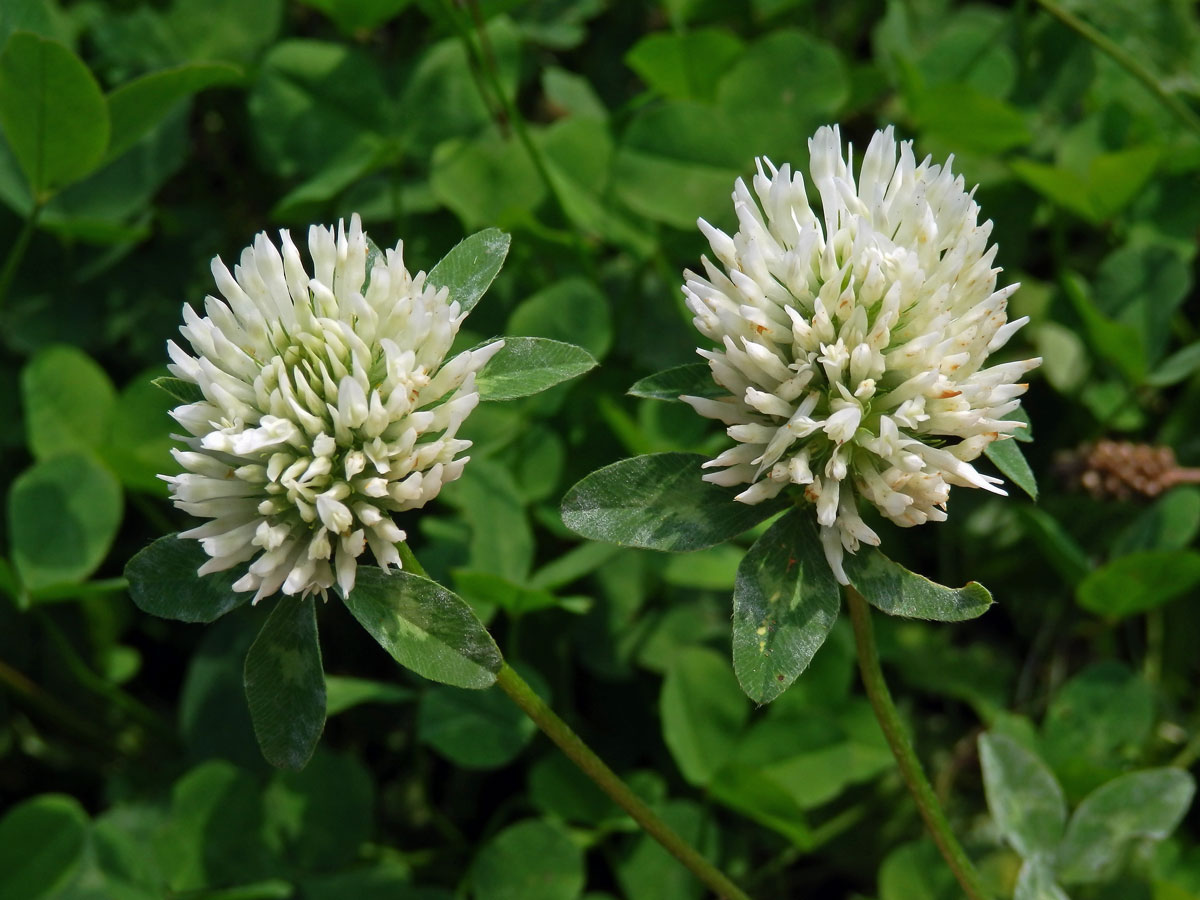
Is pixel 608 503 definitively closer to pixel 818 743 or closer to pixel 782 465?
pixel 782 465

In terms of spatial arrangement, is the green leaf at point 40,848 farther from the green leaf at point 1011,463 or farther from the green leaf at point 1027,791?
the green leaf at point 1011,463

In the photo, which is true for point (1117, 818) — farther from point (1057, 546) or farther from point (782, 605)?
point (782, 605)

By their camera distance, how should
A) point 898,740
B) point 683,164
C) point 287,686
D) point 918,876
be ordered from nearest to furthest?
point 287,686
point 898,740
point 918,876
point 683,164

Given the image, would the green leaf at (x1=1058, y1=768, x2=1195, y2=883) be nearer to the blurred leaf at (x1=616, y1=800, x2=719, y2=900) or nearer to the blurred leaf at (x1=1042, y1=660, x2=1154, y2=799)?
the blurred leaf at (x1=1042, y1=660, x2=1154, y2=799)

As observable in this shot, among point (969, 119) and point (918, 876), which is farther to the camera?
point (969, 119)

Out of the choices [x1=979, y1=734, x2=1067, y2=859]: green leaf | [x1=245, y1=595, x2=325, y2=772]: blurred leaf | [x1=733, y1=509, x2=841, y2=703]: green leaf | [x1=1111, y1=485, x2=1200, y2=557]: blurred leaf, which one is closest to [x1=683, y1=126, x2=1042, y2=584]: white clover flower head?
[x1=733, y1=509, x2=841, y2=703]: green leaf

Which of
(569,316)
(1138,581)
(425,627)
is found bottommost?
(1138,581)

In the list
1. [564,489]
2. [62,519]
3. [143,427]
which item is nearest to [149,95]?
[143,427]
